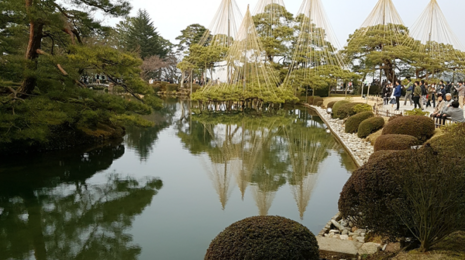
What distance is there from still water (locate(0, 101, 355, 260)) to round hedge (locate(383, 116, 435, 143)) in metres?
1.66

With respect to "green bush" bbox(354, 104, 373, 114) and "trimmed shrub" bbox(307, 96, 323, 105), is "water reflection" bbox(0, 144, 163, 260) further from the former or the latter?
"trimmed shrub" bbox(307, 96, 323, 105)

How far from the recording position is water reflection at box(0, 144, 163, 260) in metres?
5.31

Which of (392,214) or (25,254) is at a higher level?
(392,214)

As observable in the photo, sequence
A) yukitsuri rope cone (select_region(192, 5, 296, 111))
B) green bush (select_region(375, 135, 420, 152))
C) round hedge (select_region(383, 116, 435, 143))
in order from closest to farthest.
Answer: green bush (select_region(375, 135, 420, 152)), round hedge (select_region(383, 116, 435, 143)), yukitsuri rope cone (select_region(192, 5, 296, 111))

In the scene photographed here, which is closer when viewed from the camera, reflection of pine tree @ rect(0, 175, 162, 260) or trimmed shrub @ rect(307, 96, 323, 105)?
reflection of pine tree @ rect(0, 175, 162, 260)

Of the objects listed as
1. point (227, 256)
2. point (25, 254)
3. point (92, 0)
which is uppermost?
point (92, 0)

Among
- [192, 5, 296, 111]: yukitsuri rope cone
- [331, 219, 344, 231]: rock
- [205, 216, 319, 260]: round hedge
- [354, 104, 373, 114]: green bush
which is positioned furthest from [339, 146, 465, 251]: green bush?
[192, 5, 296, 111]: yukitsuri rope cone

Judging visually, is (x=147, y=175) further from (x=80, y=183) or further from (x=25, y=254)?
(x=25, y=254)

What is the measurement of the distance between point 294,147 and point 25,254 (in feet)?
32.7

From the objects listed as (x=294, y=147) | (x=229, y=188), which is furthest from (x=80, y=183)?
(x=294, y=147)

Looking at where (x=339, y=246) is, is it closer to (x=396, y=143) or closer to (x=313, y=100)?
(x=396, y=143)

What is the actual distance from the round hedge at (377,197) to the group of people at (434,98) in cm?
616

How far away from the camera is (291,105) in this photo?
115 ft

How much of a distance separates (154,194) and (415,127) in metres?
7.19
